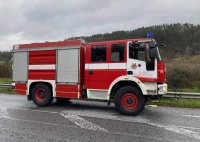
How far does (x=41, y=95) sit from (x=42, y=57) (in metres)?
1.64

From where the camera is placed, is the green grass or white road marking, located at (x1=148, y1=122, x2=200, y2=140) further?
the green grass

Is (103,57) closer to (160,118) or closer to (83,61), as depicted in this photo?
(83,61)

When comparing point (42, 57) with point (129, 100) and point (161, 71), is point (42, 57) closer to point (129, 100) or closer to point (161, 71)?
point (129, 100)

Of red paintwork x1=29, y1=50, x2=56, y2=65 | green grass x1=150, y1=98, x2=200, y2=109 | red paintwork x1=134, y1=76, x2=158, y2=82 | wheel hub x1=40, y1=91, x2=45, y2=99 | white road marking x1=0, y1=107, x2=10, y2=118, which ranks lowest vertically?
white road marking x1=0, y1=107, x2=10, y2=118

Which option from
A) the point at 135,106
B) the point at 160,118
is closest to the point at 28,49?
the point at 135,106

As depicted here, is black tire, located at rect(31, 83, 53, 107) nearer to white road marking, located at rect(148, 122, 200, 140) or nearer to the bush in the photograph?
white road marking, located at rect(148, 122, 200, 140)

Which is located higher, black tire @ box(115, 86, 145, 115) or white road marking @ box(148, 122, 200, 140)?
black tire @ box(115, 86, 145, 115)

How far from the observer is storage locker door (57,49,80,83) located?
1177cm

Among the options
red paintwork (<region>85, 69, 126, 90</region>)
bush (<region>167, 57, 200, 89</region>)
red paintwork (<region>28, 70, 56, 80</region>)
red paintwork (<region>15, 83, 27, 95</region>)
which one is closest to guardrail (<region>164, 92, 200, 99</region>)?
red paintwork (<region>85, 69, 126, 90</region>)

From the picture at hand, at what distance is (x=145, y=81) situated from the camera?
1045 centimetres

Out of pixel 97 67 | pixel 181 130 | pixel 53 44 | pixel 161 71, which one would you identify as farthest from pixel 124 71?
pixel 181 130

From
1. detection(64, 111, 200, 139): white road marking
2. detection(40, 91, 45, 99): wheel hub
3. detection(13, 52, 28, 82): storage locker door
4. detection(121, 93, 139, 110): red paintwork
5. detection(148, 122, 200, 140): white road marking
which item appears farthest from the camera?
detection(13, 52, 28, 82): storage locker door

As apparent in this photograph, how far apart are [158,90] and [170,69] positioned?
40.7 feet

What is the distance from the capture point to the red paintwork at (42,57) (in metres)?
12.3
